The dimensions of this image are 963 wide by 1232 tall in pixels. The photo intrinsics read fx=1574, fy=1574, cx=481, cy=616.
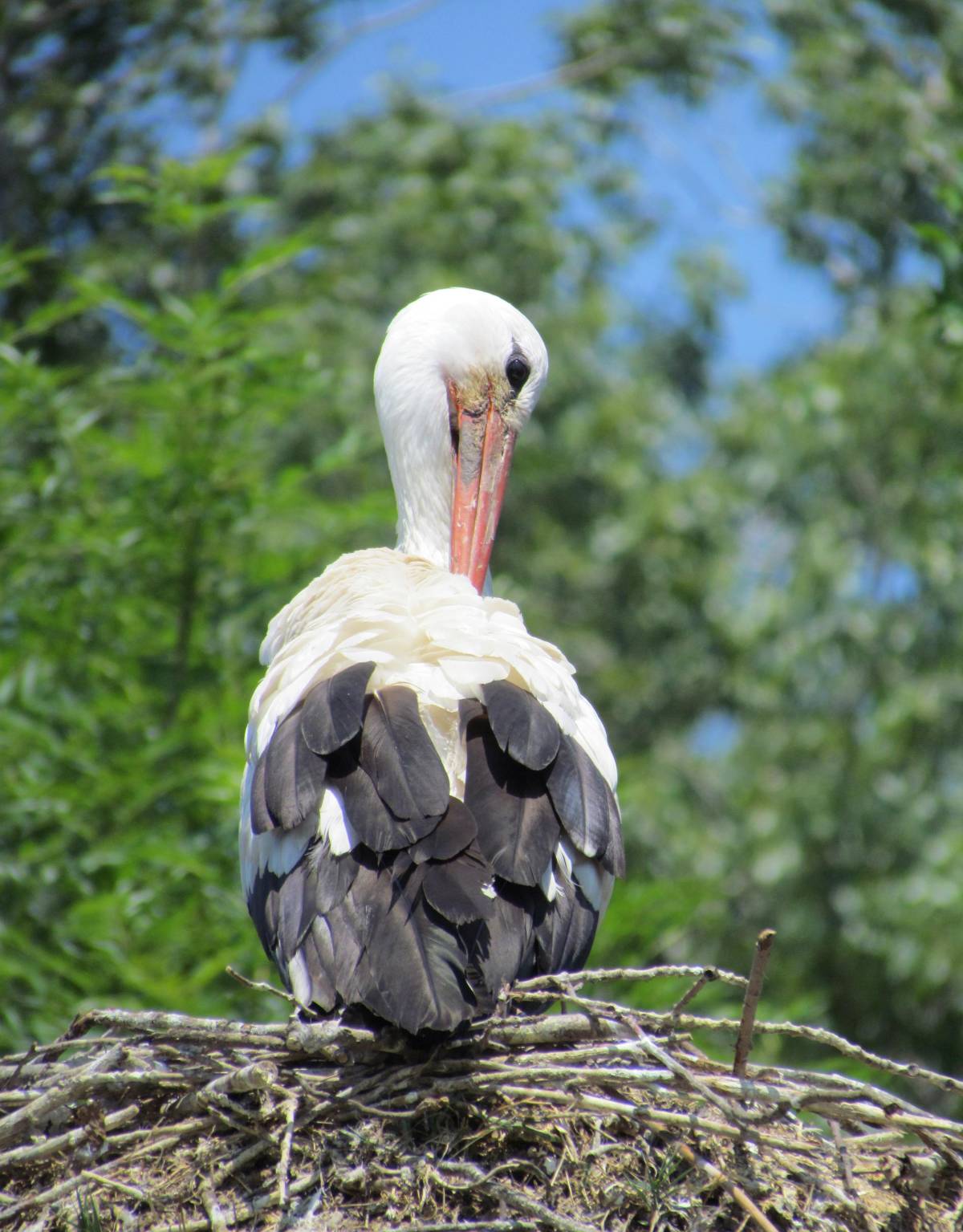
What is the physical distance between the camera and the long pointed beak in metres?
4.30

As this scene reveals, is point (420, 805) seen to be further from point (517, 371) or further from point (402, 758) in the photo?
point (517, 371)

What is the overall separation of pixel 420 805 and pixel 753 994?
0.70m

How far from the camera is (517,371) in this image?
177 inches

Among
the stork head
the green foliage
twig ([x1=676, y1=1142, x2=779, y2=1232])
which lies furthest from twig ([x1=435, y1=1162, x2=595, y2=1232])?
the green foliage

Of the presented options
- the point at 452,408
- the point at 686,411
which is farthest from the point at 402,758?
the point at 686,411

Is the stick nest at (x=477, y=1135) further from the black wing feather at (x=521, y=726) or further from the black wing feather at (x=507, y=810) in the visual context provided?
the black wing feather at (x=521, y=726)

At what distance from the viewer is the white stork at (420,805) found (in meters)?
2.62

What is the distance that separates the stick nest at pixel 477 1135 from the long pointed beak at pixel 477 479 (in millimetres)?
1772

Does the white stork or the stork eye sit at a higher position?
the white stork

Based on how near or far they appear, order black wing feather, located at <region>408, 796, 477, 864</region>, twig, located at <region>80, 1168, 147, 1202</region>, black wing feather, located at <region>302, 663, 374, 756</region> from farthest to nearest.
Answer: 1. black wing feather, located at <region>302, 663, 374, 756</region>
2. black wing feather, located at <region>408, 796, 477, 864</region>
3. twig, located at <region>80, 1168, 147, 1202</region>

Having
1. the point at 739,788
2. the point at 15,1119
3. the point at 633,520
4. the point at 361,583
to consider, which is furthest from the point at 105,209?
the point at 15,1119

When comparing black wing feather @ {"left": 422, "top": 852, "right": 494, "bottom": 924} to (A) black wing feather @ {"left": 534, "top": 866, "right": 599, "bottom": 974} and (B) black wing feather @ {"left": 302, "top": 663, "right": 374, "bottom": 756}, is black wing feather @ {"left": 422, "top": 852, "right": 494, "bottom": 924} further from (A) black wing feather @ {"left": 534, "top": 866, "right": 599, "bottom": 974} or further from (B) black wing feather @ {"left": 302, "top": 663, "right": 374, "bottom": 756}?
(B) black wing feather @ {"left": 302, "top": 663, "right": 374, "bottom": 756}

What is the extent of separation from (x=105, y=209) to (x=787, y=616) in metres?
5.43

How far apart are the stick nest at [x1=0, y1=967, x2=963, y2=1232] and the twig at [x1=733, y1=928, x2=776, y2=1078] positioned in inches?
2.3
